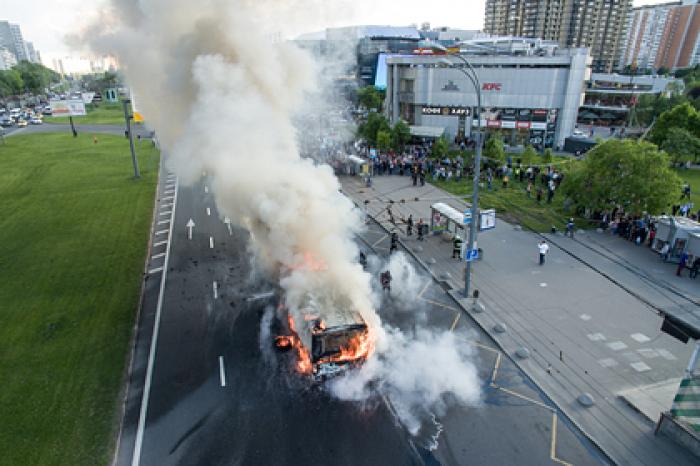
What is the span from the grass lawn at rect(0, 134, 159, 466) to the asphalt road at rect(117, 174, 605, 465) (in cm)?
86

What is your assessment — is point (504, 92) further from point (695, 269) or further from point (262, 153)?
point (262, 153)

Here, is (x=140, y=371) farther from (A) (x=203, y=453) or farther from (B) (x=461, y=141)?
(B) (x=461, y=141)

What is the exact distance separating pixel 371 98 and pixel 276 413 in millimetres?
69967

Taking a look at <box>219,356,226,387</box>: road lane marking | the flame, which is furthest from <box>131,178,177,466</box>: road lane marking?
the flame

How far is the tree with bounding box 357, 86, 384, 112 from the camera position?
74188 mm

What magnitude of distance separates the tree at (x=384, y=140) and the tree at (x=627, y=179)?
21.3m

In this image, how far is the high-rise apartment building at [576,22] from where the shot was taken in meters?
92.0

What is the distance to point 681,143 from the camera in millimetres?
35375

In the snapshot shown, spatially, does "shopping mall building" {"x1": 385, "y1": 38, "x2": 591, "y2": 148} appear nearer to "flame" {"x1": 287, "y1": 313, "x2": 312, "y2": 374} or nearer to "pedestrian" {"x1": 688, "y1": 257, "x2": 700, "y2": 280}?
"pedestrian" {"x1": 688, "y1": 257, "x2": 700, "y2": 280}

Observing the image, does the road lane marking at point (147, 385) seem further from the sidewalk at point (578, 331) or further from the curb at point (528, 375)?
the sidewalk at point (578, 331)

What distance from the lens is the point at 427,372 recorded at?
12625 mm

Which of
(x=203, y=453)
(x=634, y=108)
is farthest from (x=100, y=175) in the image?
(x=634, y=108)

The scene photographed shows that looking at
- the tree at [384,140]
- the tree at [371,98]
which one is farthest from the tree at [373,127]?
the tree at [371,98]

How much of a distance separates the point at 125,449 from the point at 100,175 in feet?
102
